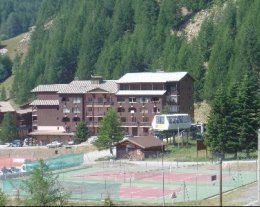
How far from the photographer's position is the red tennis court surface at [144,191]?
173ft

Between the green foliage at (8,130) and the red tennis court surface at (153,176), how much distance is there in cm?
3571

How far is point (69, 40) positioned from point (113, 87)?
187 ft

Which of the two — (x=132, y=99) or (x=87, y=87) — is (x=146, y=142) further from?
(x=87, y=87)

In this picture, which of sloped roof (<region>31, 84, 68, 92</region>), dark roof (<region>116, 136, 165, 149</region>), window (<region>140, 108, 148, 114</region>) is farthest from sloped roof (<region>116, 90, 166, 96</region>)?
dark roof (<region>116, 136, 165, 149</region>)

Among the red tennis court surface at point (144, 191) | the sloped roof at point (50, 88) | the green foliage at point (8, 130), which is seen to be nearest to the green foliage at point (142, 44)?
the sloped roof at point (50, 88)

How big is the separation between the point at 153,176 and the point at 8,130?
139 ft

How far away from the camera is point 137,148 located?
3083 inches

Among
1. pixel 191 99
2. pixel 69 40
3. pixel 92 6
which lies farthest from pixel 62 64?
pixel 191 99

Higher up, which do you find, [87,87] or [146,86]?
[87,87]

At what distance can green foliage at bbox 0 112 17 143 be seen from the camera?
330 ft

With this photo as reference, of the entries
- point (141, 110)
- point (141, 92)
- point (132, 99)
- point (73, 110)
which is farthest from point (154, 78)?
point (73, 110)

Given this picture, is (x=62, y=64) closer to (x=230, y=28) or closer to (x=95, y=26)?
(x=95, y=26)

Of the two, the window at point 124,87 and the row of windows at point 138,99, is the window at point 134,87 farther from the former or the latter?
the row of windows at point 138,99

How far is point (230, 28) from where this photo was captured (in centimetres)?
12406
